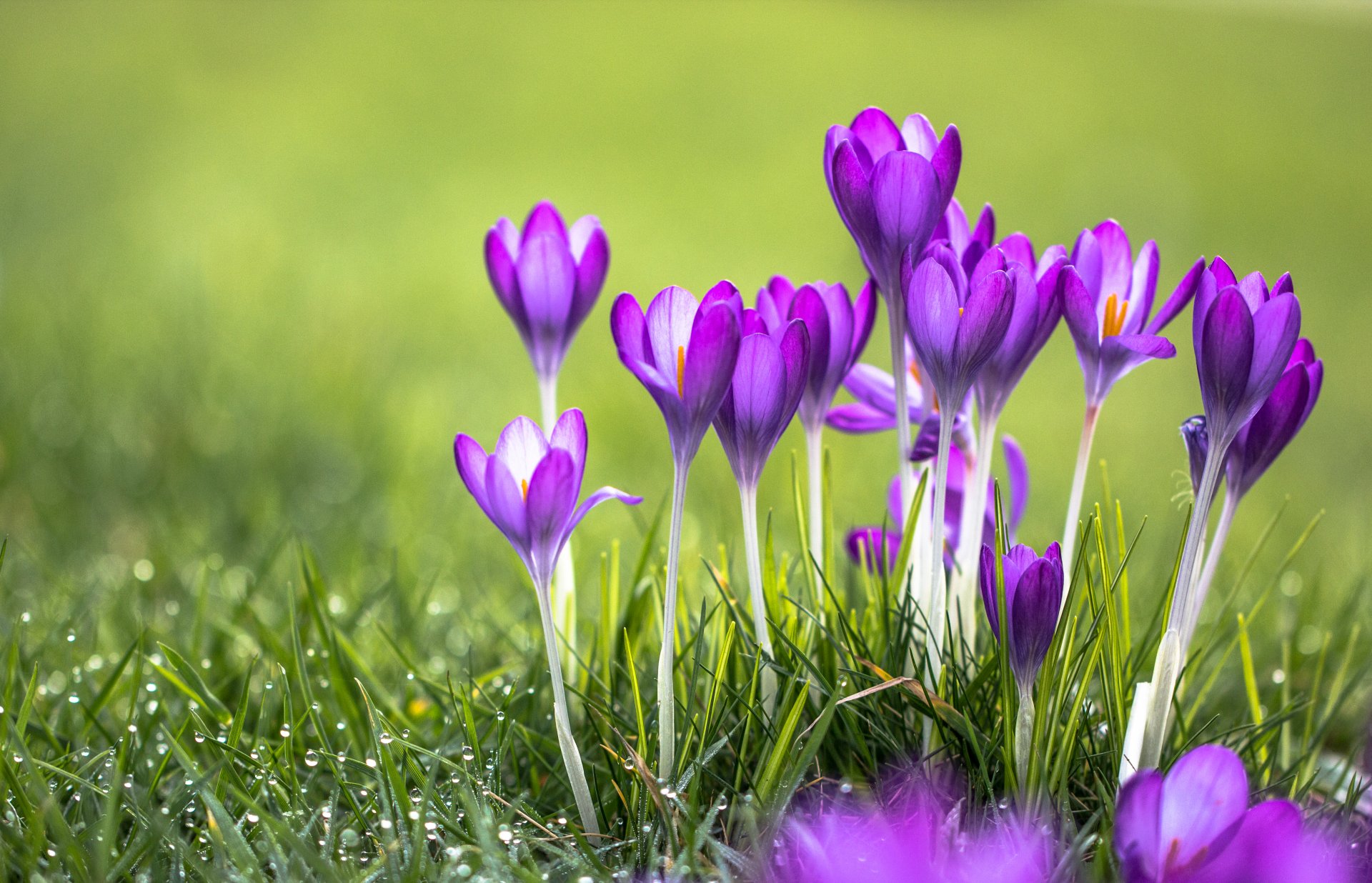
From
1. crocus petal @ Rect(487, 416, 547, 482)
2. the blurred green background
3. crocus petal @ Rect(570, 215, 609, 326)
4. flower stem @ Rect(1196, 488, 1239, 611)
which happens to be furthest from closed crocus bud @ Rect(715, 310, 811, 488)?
the blurred green background

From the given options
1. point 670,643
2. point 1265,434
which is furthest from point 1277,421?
point 670,643

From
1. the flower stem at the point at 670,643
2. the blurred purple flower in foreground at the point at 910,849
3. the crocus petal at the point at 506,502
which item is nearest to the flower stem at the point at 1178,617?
the blurred purple flower in foreground at the point at 910,849

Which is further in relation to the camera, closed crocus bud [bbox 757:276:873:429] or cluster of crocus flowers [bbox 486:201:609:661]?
cluster of crocus flowers [bbox 486:201:609:661]

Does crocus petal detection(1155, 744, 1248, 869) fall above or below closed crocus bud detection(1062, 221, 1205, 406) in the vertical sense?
below

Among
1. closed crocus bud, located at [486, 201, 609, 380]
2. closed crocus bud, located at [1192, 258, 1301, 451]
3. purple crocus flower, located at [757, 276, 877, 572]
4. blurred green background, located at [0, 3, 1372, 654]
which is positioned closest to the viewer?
closed crocus bud, located at [1192, 258, 1301, 451]

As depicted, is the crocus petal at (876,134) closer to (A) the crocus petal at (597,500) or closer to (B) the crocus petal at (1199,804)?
(A) the crocus petal at (597,500)

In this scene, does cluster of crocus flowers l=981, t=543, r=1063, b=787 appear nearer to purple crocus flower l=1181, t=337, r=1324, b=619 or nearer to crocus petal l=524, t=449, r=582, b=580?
purple crocus flower l=1181, t=337, r=1324, b=619

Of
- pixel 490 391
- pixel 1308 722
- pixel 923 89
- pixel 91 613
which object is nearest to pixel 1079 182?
pixel 923 89
